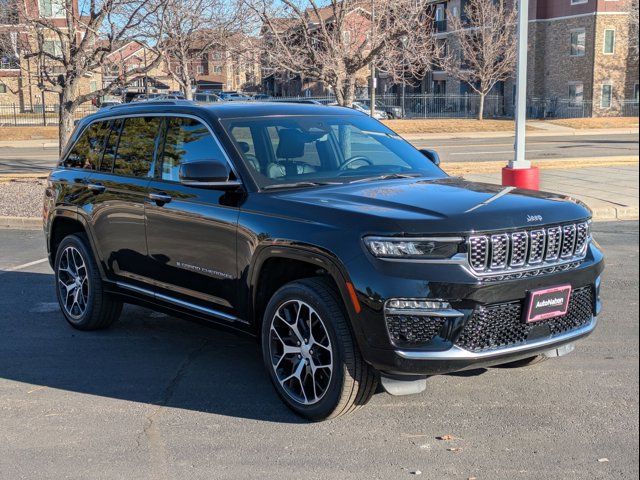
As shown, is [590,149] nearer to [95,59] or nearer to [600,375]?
[95,59]

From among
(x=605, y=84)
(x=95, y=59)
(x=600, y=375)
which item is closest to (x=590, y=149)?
(x=95, y=59)

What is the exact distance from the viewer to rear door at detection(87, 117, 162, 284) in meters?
5.98

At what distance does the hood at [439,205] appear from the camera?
420cm

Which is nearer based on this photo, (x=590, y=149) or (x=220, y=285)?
(x=220, y=285)

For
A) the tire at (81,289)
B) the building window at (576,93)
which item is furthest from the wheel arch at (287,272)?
the building window at (576,93)

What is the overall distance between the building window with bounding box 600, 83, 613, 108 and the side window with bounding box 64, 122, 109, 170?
49.2 meters

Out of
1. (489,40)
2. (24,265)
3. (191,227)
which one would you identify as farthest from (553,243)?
(489,40)

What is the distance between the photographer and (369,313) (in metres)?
4.20

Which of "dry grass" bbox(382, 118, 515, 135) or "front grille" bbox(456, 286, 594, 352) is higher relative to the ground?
"dry grass" bbox(382, 118, 515, 135)

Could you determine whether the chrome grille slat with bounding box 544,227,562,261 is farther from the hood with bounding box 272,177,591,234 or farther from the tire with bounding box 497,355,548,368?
the tire with bounding box 497,355,548,368

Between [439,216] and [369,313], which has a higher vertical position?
[439,216]

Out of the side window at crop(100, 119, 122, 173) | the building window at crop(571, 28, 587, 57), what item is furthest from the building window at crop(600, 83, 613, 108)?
the side window at crop(100, 119, 122, 173)

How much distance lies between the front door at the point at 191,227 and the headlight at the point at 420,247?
4.21ft

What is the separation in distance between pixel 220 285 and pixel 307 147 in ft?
3.92
